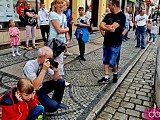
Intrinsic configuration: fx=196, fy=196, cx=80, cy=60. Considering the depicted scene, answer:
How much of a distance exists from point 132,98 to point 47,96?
6.45 ft

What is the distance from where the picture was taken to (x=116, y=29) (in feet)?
13.9

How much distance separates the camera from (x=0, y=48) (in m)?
7.41

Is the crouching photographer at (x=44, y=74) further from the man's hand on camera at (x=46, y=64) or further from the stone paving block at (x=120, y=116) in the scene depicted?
the stone paving block at (x=120, y=116)

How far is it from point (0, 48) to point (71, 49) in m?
2.73

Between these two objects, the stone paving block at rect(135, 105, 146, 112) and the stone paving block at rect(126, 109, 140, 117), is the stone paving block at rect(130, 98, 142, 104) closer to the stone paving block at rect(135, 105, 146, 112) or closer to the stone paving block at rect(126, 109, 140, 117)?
the stone paving block at rect(135, 105, 146, 112)

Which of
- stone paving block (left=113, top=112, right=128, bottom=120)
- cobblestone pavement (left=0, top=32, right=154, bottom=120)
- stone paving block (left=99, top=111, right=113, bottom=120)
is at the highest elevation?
cobblestone pavement (left=0, top=32, right=154, bottom=120)

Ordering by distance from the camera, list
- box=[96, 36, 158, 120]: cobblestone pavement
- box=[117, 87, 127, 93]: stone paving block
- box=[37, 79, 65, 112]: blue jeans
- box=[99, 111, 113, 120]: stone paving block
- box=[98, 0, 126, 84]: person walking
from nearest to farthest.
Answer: box=[37, 79, 65, 112]: blue jeans
box=[99, 111, 113, 120]: stone paving block
box=[96, 36, 158, 120]: cobblestone pavement
box=[98, 0, 126, 84]: person walking
box=[117, 87, 127, 93]: stone paving block

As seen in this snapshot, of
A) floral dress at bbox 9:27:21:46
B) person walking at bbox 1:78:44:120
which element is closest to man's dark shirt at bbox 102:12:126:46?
person walking at bbox 1:78:44:120

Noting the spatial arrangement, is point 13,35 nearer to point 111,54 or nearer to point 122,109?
point 111,54

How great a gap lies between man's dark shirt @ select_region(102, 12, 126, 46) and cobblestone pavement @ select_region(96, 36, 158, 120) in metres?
1.12

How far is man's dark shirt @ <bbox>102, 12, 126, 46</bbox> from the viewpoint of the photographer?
163 inches

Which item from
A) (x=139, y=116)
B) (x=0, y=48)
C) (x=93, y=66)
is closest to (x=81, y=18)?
(x=93, y=66)

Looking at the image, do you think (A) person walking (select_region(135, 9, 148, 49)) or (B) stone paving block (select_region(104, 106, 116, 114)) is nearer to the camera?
(B) stone paving block (select_region(104, 106, 116, 114))

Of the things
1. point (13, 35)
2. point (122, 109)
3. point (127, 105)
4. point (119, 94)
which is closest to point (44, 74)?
point (122, 109)
